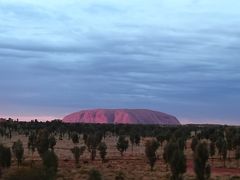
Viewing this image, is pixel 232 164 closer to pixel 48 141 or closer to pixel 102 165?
pixel 102 165

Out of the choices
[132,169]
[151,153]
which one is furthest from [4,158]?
[151,153]

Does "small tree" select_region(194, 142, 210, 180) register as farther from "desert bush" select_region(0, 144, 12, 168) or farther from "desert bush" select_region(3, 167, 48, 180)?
"desert bush" select_region(3, 167, 48, 180)

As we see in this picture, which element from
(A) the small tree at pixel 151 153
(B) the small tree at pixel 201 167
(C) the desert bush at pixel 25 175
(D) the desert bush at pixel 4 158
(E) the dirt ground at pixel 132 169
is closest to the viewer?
(C) the desert bush at pixel 25 175

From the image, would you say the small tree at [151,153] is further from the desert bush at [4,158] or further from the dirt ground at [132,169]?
the desert bush at [4,158]

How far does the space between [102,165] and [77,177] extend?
23372 millimetres

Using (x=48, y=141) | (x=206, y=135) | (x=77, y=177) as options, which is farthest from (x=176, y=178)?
(x=206, y=135)

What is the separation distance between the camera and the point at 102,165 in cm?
10250

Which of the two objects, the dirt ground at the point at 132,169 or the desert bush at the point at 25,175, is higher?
the desert bush at the point at 25,175

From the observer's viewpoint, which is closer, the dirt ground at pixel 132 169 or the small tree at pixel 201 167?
the small tree at pixel 201 167

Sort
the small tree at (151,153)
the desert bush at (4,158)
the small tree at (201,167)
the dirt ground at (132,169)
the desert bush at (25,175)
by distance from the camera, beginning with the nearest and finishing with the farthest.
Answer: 1. the desert bush at (25,175)
2. the small tree at (201,167)
3. the desert bush at (4,158)
4. the dirt ground at (132,169)
5. the small tree at (151,153)

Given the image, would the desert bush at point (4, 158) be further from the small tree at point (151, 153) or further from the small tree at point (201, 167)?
the small tree at point (201, 167)

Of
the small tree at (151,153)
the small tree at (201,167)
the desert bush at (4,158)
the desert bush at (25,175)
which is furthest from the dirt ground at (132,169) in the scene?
the desert bush at (25,175)

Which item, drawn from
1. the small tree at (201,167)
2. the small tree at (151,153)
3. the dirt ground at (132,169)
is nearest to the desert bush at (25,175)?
the dirt ground at (132,169)

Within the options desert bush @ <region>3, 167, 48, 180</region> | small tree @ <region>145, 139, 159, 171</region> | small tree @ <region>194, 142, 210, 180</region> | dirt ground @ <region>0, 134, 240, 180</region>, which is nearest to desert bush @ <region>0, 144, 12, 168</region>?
dirt ground @ <region>0, 134, 240, 180</region>
